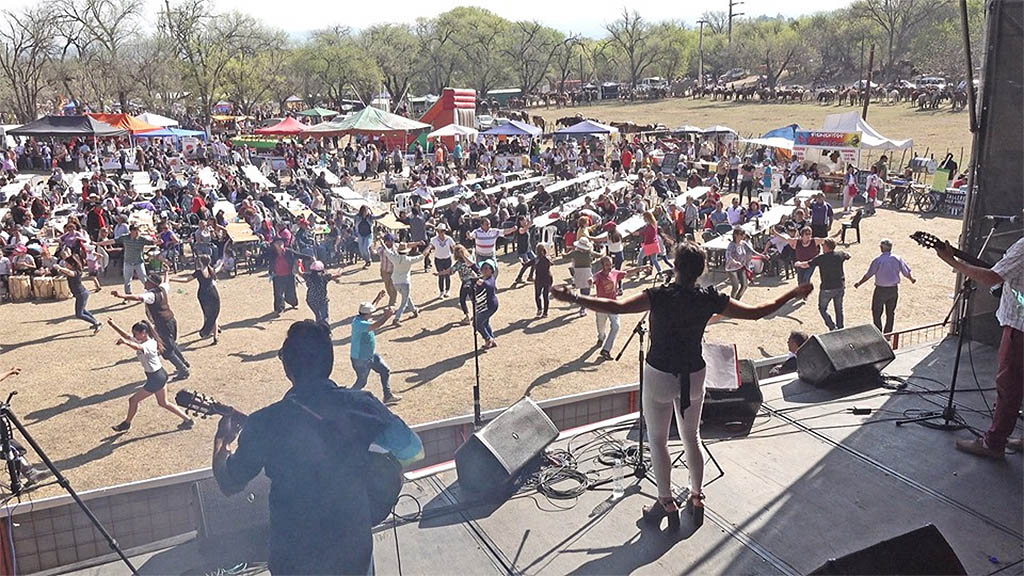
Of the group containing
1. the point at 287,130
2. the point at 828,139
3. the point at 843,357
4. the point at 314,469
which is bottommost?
the point at 843,357

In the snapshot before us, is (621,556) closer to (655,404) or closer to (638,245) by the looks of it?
(655,404)

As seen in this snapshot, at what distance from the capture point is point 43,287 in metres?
13.6

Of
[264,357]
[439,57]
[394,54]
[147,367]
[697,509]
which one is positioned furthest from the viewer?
[439,57]

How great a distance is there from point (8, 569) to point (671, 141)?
32.5 metres

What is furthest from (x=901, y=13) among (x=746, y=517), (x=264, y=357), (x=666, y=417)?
(x=666, y=417)

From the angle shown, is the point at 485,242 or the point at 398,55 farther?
the point at 398,55

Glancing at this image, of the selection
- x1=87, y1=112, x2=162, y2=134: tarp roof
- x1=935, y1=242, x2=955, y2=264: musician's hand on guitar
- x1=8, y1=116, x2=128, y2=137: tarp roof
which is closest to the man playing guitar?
x1=935, y1=242, x2=955, y2=264: musician's hand on guitar

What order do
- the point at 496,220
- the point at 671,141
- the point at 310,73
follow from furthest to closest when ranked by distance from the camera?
1. the point at 310,73
2. the point at 671,141
3. the point at 496,220

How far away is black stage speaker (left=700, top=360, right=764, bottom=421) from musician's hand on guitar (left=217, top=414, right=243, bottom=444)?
3.61 m

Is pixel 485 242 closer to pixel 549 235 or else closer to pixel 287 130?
pixel 549 235

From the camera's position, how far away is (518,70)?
77.9 m

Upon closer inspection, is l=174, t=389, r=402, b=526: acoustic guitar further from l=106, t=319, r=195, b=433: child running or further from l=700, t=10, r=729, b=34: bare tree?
l=700, t=10, r=729, b=34: bare tree

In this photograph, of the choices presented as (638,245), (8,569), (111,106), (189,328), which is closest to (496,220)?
(638,245)

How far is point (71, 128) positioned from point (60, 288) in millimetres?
15132
